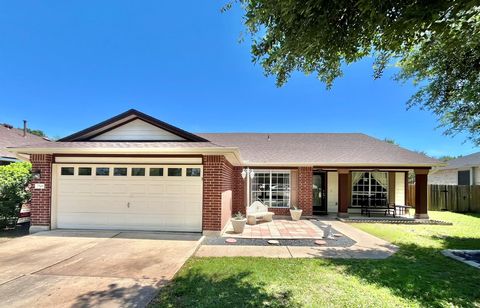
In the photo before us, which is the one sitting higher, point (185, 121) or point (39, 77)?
point (39, 77)

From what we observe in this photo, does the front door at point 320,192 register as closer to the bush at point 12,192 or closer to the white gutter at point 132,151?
the white gutter at point 132,151

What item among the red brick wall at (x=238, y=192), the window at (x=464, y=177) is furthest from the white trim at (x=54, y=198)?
the window at (x=464, y=177)

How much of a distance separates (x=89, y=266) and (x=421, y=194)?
15084 millimetres

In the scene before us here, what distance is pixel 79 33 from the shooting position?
12.8 m

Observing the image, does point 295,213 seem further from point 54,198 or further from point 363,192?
point 54,198

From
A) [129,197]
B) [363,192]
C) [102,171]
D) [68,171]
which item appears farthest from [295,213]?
[68,171]

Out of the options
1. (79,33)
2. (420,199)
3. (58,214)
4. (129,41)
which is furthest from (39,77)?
(420,199)

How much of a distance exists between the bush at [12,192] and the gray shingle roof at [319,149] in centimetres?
945

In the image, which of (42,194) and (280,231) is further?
(280,231)

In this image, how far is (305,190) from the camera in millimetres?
13867

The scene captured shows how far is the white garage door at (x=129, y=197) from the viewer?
30.0 feet

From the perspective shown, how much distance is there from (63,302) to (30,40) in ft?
50.4

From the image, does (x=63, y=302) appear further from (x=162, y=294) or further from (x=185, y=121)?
(x=185, y=121)

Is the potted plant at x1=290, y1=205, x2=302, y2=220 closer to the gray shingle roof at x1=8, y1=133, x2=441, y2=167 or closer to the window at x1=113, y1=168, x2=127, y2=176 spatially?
the gray shingle roof at x1=8, y1=133, x2=441, y2=167
